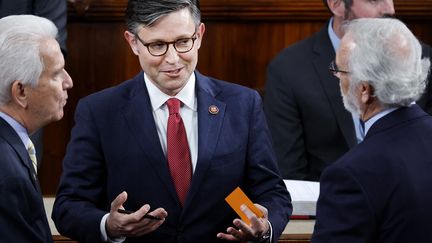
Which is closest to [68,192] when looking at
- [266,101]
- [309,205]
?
[309,205]

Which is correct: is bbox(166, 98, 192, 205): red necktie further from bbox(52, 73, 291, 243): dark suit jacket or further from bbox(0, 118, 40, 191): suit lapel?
bbox(0, 118, 40, 191): suit lapel

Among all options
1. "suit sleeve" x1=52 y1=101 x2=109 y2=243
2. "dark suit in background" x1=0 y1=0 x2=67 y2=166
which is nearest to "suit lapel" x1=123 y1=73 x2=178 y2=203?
"suit sleeve" x1=52 y1=101 x2=109 y2=243

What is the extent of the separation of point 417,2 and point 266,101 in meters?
1.01

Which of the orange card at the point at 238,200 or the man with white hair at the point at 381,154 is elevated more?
the man with white hair at the point at 381,154

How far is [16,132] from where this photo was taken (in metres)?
2.75

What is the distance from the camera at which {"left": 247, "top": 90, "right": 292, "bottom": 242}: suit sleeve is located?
10.1 feet

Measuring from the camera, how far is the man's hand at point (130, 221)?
2.80 metres

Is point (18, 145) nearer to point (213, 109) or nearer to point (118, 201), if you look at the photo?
point (118, 201)

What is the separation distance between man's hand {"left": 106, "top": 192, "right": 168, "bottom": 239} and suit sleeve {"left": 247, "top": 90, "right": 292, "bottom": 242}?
15.4 inches

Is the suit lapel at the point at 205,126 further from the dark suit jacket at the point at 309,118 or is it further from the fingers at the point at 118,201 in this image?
the dark suit jacket at the point at 309,118

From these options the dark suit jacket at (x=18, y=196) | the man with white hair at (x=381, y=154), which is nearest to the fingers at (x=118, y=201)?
the dark suit jacket at (x=18, y=196)

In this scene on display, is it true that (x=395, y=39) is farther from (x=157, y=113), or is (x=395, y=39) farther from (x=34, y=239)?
(x=34, y=239)

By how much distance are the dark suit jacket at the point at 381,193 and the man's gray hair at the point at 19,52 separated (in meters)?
0.87

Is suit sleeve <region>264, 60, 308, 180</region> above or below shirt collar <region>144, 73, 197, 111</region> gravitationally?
below
